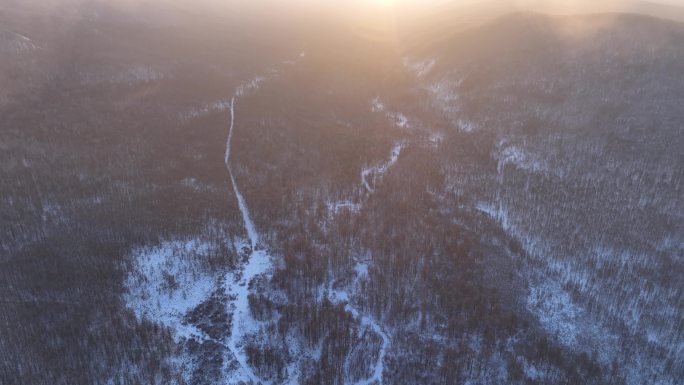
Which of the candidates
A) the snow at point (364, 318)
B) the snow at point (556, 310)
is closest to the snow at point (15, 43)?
the snow at point (364, 318)

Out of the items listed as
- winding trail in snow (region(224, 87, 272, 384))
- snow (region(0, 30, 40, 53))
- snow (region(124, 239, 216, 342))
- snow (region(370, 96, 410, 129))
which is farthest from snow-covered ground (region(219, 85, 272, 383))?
snow (region(0, 30, 40, 53))

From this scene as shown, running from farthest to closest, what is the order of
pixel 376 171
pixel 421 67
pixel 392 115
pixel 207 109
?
pixel 421 67
pixel 392 115
pixel 207 109
pixel 376 171

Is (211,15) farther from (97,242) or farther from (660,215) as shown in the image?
(660,215)

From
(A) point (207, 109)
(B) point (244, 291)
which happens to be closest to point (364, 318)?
(B) point (244, 291)

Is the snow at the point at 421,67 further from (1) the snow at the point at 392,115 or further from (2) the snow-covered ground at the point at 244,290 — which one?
(2) the snow-covered ground at the point at 244,290

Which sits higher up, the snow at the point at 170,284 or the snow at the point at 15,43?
the snow at the point at 15,43

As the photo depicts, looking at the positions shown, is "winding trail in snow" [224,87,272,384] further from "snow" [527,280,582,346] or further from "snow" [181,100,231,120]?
"snow" [527,280,582,346]

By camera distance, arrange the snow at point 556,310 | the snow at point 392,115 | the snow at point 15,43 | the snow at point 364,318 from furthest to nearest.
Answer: the snow at point 15,43 → the snow at point 392,115 → the snow at point 556,310 → the snow at point 364,318

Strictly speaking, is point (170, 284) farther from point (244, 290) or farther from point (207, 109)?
point (207, 109)

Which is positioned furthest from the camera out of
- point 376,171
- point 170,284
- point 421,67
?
point 421,67

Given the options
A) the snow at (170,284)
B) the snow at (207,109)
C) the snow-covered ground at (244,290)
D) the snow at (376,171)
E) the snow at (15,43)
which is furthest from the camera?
the snow at (15,43)

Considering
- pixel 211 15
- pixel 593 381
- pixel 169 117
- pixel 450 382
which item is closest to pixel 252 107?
pixel 169 117

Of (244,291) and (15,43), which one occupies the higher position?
(15,43)
